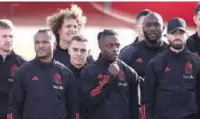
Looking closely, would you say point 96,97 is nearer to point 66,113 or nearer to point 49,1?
point 66,113

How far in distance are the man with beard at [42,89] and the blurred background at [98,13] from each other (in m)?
4.64

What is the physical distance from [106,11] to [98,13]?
148 millimetres

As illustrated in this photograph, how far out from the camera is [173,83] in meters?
5.36

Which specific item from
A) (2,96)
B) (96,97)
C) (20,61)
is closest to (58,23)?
(20,61)

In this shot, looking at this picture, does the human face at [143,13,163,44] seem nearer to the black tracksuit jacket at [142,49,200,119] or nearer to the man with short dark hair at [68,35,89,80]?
the black tracksuit jacket at [142,49,200,119]

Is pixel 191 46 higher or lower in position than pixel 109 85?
higher

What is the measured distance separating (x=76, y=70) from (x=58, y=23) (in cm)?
88

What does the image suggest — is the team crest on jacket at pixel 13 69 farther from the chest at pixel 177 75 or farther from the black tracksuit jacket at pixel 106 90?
the chest at pixel 177 75

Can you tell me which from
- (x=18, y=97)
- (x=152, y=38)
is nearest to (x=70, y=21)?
(x=152, y=38)

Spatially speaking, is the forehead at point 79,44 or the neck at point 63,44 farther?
the neck at point 63,44

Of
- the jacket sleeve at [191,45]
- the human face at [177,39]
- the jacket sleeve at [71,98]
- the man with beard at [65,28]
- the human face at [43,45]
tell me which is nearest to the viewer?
the human face at [43,45]

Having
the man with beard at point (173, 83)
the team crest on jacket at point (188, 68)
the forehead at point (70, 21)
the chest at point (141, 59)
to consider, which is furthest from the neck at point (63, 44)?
the team crest on jacket at point (188, 68)

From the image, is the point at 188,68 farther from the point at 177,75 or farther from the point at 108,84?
the point at 108,84

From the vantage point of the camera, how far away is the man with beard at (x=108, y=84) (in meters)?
5.27
